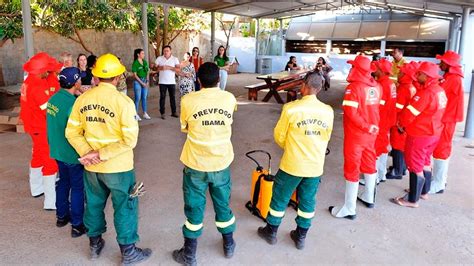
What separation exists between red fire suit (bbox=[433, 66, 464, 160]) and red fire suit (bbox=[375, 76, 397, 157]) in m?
0.55

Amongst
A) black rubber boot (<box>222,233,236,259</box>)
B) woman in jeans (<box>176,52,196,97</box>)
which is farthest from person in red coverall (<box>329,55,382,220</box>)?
woman in jeans (<box>176,52,196,97</box>)

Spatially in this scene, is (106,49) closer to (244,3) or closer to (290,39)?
(244,3)

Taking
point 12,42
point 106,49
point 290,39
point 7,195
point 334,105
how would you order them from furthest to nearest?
point 290,39 → point 106,49 → point 334,105 → point 12,42 → point 7,195

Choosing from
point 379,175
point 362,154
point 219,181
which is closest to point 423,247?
point 362,154

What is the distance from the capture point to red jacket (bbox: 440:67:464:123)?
442 centimetres

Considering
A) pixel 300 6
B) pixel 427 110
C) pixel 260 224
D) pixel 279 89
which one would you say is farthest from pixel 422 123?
pixel 300 6

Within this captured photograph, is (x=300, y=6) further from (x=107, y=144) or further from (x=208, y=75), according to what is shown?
(x=107, y=144)

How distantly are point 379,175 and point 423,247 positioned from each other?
158cm

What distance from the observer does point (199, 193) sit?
116 inches

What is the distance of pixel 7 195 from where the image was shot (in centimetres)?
431

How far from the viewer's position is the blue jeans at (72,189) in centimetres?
324

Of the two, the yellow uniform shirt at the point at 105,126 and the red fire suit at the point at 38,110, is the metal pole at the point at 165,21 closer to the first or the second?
the red fire suit at the point at 38,110

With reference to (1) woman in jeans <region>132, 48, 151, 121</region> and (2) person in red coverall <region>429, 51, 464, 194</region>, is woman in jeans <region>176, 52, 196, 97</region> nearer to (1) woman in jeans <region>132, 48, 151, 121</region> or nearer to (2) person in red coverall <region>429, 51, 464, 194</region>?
(1) woman in jeans <region>132, 48, 151, 121</region>

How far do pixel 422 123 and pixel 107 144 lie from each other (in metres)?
3.05
